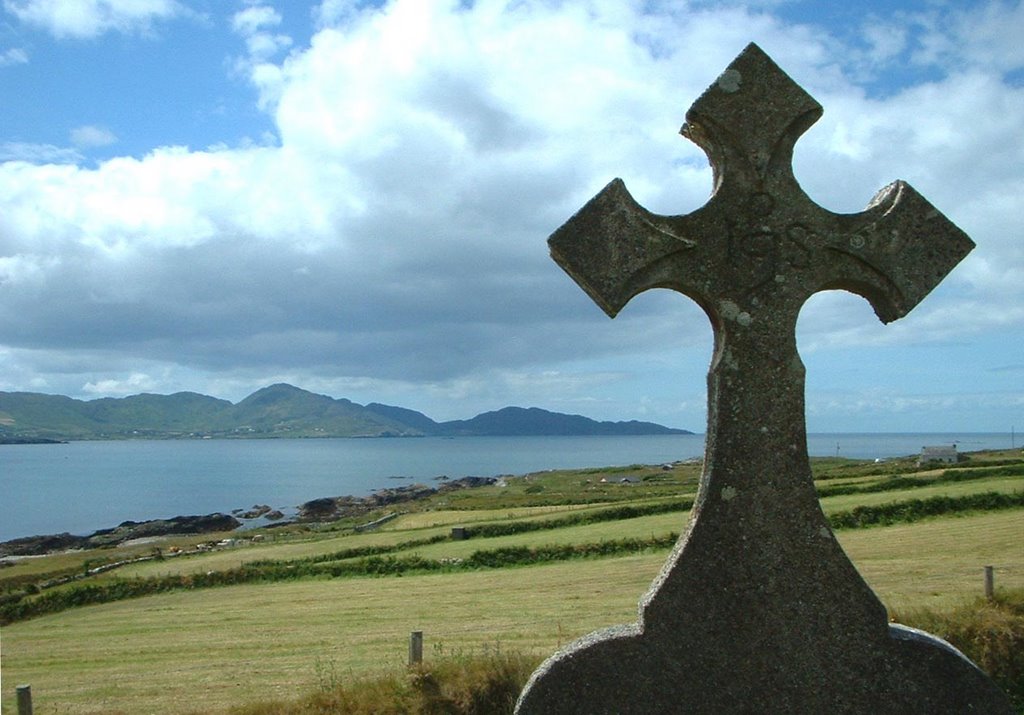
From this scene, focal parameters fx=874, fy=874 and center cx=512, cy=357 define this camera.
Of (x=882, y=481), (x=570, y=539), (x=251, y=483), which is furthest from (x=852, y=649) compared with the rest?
(x=251, y=483)

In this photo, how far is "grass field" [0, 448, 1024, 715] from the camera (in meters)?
16.8

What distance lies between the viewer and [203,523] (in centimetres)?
8119

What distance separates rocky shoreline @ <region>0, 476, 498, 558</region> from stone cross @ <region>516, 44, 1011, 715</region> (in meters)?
71.9

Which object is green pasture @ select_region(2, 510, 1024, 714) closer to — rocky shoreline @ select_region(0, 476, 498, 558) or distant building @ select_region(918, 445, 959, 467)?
rocky shoreline @ select_region(0, 476, 498, 558)

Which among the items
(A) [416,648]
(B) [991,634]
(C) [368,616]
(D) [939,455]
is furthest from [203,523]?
(B) [991,634]

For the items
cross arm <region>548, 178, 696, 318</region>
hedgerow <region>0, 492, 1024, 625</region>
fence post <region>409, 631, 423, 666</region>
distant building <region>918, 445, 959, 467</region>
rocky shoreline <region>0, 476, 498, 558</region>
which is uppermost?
cross arm <region>548, 178, 696, 318</region>

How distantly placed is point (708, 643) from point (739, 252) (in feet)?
7.89

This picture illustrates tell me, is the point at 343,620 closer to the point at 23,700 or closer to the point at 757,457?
the point at 23,700

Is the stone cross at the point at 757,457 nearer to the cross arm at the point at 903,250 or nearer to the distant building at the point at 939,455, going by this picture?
the cross arm at the point at 903,250

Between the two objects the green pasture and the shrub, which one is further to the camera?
the green pasture

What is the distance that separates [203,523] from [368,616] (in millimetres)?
61749

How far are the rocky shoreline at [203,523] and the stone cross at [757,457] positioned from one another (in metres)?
71.9

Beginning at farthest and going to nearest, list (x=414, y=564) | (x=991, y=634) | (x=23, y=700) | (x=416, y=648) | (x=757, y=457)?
(x=414, y=564) < (x=416, y=648) < (x=23, y=700) < (x=991, y=634) < (x=757, y=457)

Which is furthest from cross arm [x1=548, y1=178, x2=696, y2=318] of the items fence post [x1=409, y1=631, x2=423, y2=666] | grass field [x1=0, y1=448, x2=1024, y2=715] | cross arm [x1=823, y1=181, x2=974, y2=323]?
grass field [x1=0, y1=448, x2=1024, y2=715]
